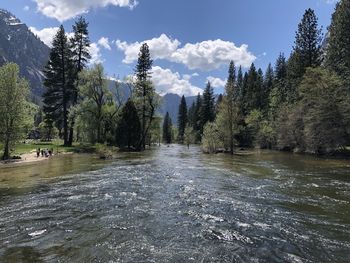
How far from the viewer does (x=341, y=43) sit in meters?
57.8

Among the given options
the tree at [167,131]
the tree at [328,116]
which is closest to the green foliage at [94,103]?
the tree at [328,116]

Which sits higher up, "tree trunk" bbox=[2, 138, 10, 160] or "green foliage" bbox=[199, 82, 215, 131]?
"green foliage" bbox=[199, 82, 215, 131]

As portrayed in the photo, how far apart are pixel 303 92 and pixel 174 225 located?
5207 cm

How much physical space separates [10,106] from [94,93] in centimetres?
2204

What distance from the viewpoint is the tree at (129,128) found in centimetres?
→ 6081

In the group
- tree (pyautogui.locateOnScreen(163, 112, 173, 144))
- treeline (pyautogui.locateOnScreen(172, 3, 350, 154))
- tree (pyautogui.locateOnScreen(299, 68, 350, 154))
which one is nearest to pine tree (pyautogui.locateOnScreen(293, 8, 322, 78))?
treeline (pyautogui.locateOnScreen(172, 3, 350, 154))

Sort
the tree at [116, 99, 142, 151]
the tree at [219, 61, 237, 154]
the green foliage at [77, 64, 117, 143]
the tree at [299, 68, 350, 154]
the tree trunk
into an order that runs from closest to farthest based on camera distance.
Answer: the tree trunk, the tree at [299, 68, 350, 154], the tree at [219, 61, 237, 154], the green foliage at [77, 64, 117, 143], the tree at [116, 99, 142, 151]

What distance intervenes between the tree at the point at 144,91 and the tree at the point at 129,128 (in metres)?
2.25

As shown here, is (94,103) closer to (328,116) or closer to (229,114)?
(229,114)

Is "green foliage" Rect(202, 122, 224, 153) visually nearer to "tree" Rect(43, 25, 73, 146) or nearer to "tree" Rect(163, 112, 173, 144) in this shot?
"tree" Rect(43, 25, 73, 146)

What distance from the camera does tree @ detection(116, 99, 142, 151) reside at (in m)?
60.8

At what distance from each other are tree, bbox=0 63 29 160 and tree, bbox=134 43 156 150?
27.5m

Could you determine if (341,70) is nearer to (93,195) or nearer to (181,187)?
(181,187)

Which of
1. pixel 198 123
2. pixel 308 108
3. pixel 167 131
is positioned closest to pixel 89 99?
pixel 308 108
